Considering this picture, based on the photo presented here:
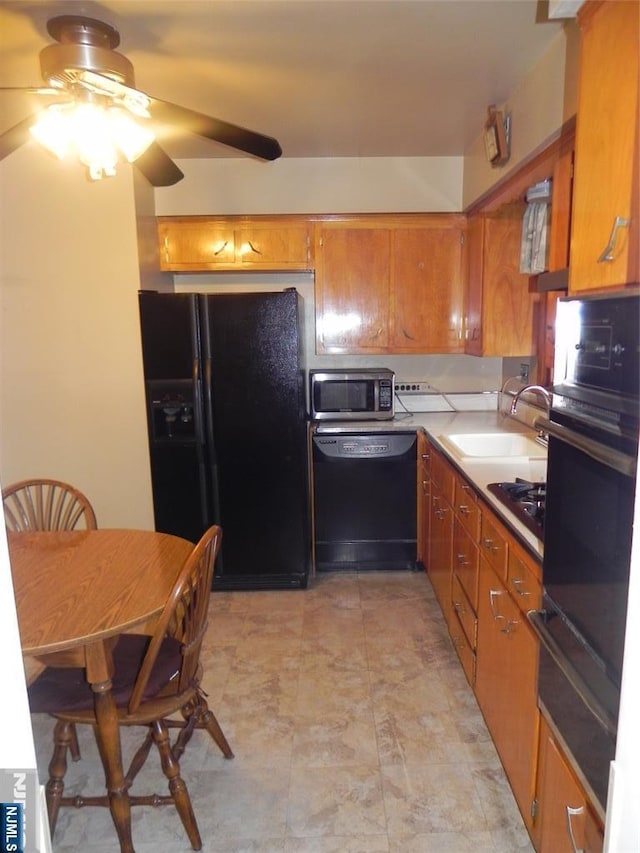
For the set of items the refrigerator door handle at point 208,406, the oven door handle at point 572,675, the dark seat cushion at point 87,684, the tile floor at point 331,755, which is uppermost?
the refrigerator door handle at point 208,406

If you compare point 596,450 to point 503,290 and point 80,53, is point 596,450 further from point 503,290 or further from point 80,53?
point 503,290

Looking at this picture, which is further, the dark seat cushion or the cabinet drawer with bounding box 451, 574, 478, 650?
the cabinet drawer with bounding box 451, 574, 478, 650

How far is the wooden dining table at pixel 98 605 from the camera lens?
142 centimetres

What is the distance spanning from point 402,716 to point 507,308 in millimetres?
2159

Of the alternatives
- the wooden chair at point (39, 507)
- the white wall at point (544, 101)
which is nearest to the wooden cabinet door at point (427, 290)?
the white wall at point (544, 101)

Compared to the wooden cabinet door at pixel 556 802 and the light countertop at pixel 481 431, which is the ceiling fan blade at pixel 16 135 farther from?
the wooden cabinet door at pixel 556 802

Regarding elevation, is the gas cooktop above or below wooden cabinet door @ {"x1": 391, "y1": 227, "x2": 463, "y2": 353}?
below

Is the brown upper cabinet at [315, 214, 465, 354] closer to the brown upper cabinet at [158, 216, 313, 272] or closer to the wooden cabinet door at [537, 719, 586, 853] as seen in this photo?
the brown upper cabinet at [158, 216, 313, 272]

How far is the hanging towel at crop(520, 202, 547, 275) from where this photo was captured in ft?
8.17

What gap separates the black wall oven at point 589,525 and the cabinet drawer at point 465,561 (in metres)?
0.79

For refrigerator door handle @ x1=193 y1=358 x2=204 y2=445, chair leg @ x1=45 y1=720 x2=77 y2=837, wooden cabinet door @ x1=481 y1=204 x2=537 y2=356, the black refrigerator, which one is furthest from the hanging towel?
chair leg @ x1=45 y1=720 x2=77 y2=837

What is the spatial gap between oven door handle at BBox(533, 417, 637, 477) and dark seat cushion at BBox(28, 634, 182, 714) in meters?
1.28

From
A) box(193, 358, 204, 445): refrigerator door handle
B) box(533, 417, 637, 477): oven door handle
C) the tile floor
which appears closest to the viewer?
box(533, 417, 637, 477): oven door handle

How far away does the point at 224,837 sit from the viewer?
1673 millimetres
